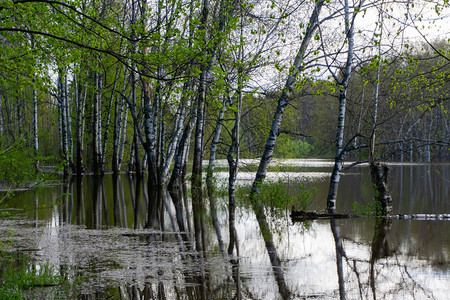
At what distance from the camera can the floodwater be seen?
5.94 metres

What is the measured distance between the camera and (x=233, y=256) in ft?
26.4

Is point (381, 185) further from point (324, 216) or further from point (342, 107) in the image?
point (342, 107)

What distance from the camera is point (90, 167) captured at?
3712 centimetres

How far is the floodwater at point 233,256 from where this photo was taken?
594 cm

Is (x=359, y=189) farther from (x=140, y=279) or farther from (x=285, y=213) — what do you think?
(x=140, y=279)

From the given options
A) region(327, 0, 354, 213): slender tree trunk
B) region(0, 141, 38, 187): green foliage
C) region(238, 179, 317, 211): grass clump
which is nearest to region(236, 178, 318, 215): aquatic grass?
region(238, 179, 317, 211): grass clump

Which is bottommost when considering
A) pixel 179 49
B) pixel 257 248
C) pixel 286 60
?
pixel 257 248

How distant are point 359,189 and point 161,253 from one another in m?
15.7

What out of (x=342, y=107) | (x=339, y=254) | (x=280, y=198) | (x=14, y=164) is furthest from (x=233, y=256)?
(x=342, y=107)

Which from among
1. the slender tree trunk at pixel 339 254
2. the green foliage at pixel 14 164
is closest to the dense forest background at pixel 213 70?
the green foliage at pixel 14 164

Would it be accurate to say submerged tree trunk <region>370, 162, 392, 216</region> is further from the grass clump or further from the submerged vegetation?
the submerged vegetation

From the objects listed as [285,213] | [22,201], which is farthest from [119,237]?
[22,201]

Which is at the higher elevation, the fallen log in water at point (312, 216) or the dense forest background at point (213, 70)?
the dense forest background at point (213, 70)

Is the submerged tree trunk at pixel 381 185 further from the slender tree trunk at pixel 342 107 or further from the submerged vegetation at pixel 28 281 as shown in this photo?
the submerged vegetation at pixel 28 281
